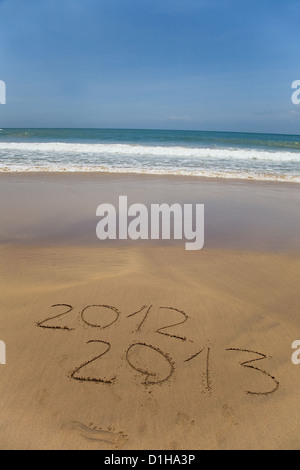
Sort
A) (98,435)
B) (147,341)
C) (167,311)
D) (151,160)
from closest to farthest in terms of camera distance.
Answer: (98,435)
(147,341)
(167,311)
(151,160)

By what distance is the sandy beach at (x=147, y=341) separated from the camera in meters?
1.97

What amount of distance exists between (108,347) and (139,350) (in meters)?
0.29

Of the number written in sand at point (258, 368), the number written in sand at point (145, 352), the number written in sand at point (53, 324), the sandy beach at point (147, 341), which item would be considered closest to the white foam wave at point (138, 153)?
the sandy beach at point (147, 341)

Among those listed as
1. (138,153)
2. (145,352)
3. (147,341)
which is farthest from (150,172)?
(145,352)

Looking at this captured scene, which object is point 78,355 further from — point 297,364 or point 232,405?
point 297,364

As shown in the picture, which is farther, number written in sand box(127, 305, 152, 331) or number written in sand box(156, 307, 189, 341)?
number written in sand box(127, 305, 152, 331)

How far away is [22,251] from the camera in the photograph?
4355 mm

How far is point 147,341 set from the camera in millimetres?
2646

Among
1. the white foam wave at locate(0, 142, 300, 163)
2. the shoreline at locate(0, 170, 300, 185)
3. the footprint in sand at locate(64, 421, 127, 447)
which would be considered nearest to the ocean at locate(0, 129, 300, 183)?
the white foam wave at locate(0, 142, 300, 163)

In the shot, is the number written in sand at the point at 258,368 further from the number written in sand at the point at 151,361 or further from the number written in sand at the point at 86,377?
the number written in sand at the point at 86,377

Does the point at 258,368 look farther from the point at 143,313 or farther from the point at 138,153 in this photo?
the point at 138,153

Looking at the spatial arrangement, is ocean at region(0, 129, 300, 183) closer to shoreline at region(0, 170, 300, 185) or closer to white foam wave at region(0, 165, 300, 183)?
white foam wave at region(0, 165, 300, 183)

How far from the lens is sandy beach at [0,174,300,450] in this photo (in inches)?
77.5

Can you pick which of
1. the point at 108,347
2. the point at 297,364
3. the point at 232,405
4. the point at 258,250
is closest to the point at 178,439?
the point at 232,405
